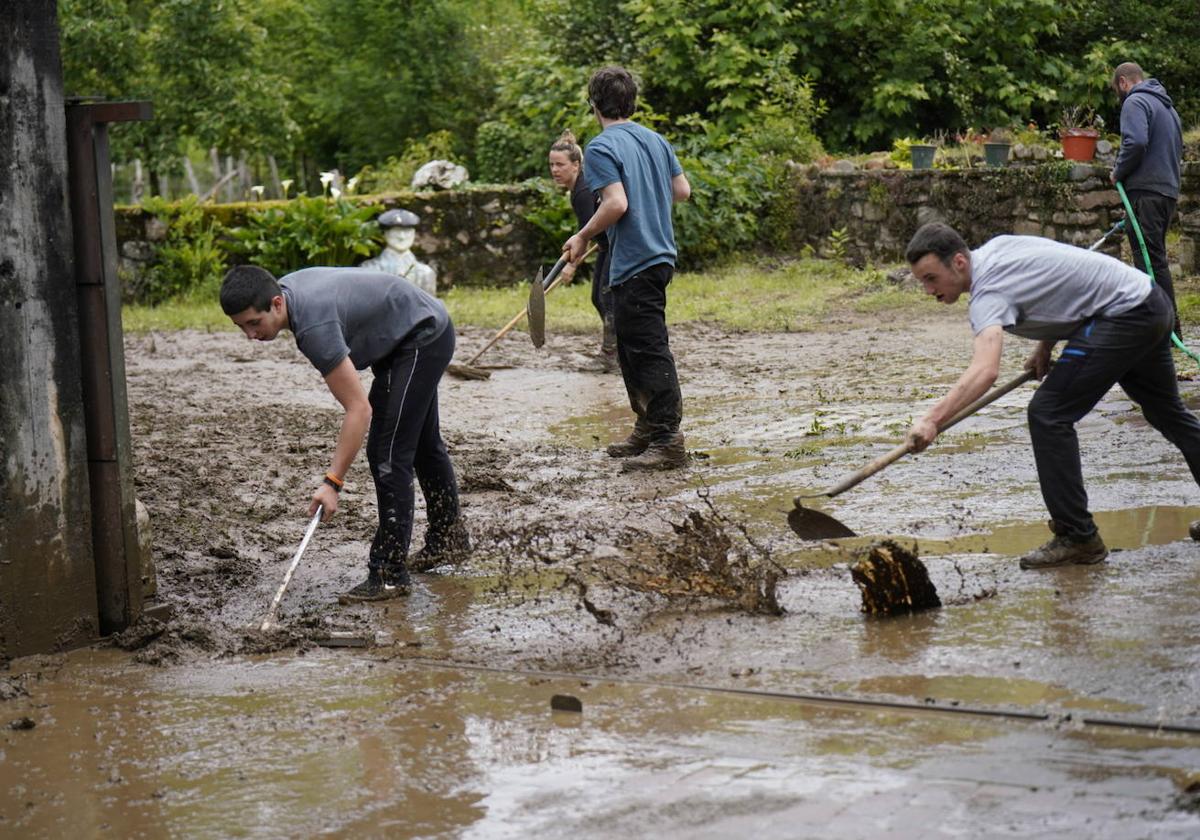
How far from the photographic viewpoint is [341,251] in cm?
1625

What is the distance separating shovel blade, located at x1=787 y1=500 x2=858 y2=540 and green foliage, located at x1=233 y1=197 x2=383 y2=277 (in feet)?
36.2

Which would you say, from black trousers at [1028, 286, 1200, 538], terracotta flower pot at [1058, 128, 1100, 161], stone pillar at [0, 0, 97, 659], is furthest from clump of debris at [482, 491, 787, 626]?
terracotta flower pot at [1058, 128, 1100, 161]

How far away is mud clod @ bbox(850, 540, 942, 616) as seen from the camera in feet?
16.8

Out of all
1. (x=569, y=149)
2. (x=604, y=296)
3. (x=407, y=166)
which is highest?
(x=407, y=166)

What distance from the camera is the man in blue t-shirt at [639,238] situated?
784cm

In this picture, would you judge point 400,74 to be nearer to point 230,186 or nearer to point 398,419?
point 230,186

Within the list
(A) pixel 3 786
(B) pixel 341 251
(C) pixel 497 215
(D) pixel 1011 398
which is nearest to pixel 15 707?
(A) pixel 3 786

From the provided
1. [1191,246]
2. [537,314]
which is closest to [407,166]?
[1191,246]

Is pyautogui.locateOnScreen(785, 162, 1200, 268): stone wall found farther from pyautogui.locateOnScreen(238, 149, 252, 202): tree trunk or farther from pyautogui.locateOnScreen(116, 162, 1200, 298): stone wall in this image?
pyautogui.locateOnScreen(238, 149, 252, 202): tree trunk

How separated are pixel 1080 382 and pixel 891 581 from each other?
1.12m

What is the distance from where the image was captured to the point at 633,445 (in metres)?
8.43

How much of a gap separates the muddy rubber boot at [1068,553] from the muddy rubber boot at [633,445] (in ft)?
9.99

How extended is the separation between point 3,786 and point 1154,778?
→ 3.12 m

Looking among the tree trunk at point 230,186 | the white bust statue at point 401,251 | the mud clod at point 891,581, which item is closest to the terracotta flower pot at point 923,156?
the white bust statue at point 401,251
